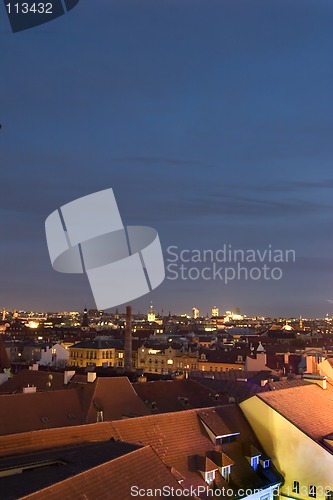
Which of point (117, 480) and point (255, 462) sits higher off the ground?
point (117, 480)

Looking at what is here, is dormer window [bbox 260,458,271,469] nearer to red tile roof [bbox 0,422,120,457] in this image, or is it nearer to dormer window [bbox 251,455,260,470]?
dormer window [bbox 251,455,260,470]

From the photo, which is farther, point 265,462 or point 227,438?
point 265,462

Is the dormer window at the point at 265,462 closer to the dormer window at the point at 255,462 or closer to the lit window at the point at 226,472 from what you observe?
the dormer window at the point at 255,462

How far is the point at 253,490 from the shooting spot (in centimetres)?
2444

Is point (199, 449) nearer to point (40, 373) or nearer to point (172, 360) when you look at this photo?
point (40, 373)

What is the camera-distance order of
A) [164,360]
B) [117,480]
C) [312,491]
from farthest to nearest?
[164,360]
[312,491]
[117,480]

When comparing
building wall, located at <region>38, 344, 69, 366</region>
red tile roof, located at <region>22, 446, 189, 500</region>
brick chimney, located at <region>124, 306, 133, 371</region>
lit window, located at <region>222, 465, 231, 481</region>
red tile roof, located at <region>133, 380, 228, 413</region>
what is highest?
red tile roof, located at <region>22, 446, 189, 500</region>

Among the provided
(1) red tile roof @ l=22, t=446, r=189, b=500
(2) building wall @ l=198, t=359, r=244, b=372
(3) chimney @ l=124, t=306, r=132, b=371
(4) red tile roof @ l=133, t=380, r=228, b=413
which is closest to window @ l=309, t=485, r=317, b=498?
(1) red tile roof @ l=22, t=446, r=189, b=500

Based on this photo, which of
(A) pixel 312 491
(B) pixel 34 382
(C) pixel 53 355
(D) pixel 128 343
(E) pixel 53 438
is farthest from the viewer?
(C) pixel 53 355

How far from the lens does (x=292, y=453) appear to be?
87.2 feet

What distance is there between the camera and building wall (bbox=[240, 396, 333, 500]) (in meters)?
25.7

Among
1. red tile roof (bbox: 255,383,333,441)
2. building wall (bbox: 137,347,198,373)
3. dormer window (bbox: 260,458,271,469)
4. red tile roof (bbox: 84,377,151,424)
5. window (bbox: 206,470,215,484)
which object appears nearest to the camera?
window (bbox: 206,470,215,484)

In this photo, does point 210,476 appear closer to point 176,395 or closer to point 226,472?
point 226,472

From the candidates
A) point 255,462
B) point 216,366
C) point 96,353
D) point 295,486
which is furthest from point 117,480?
point 96,353
